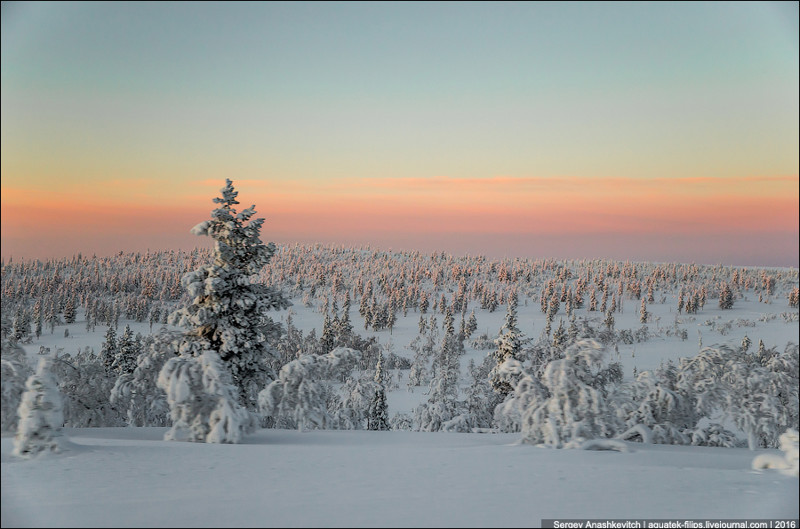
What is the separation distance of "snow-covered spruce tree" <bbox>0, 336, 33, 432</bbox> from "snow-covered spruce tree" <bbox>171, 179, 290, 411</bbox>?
20.5ft

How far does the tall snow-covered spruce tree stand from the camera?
644 inches

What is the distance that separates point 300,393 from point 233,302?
4101mm

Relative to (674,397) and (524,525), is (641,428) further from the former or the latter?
(524,525)

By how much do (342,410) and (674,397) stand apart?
3282 cm

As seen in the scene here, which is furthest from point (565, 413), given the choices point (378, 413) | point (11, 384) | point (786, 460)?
point (378, 413)

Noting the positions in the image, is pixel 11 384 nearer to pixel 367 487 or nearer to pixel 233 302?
pixel 367 487

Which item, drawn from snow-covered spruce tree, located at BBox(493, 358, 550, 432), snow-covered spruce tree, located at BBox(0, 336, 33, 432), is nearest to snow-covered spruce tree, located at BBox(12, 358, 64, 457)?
snow-covered spruce tree, located at BBox(0, 336, 33, 432)

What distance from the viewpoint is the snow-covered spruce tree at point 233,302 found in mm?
16359

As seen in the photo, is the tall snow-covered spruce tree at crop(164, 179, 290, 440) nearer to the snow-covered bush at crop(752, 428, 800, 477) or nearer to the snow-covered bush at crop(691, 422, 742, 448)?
the snow-covered bush at crop(752, 428, 800, 477)

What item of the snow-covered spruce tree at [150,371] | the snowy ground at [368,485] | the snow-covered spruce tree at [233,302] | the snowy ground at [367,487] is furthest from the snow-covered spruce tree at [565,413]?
the snow-covered spruce tree at [150,371]

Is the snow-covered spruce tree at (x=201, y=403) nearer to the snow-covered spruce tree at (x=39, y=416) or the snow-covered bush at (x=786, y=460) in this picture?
the snow-covered spruce tree at (x=39, y=416)

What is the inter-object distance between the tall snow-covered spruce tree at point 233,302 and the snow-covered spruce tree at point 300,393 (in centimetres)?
217

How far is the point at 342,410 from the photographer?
4441cm

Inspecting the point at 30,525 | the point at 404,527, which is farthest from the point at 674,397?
the point at 30,525
